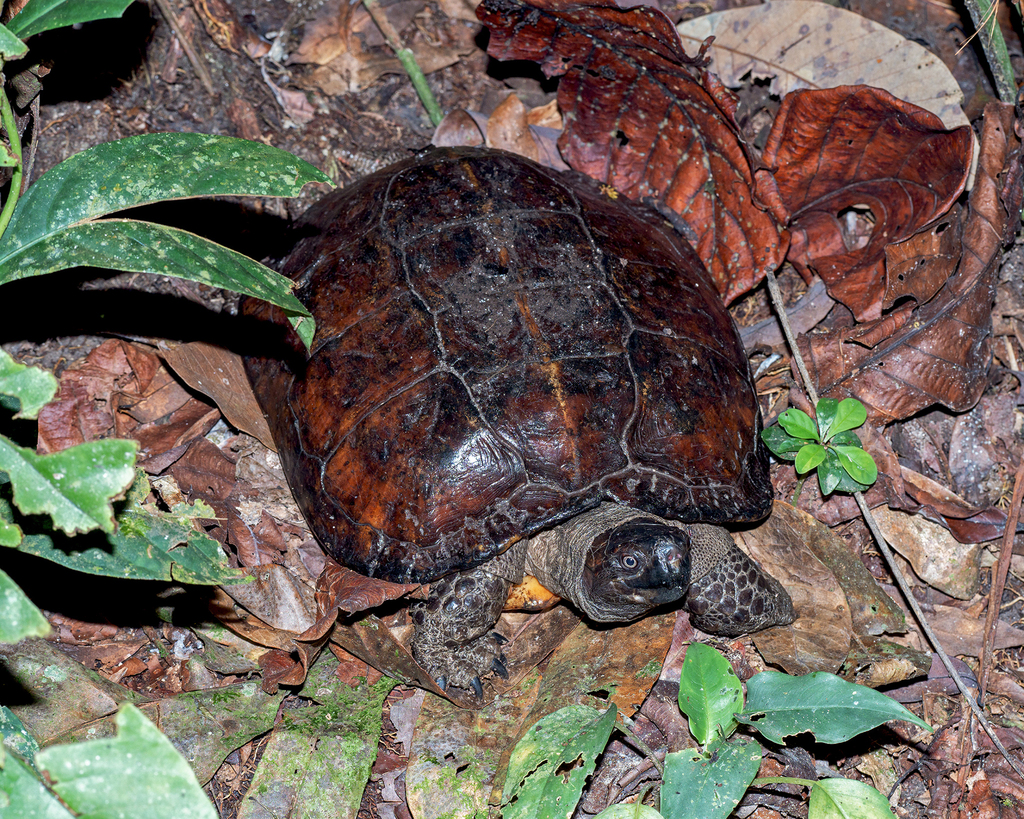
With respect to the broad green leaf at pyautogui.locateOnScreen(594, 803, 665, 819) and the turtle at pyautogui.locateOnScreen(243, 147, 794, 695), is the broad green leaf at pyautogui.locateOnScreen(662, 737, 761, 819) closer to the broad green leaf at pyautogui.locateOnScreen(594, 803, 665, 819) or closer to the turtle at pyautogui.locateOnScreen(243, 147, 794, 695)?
the broad green leaf at pyautogui.locateOnScreen(594, 803, 665, 819)

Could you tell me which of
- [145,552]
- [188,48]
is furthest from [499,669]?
[188,48]

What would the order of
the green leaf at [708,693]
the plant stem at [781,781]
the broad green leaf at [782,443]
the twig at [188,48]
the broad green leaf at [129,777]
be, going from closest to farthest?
1. the broad green leaf at [129,777]
2. the plant stem at [781,781]
3. the green leaf at [708,693]
4. the broad green leaf at [782,443]
5. the twig at [188,48]

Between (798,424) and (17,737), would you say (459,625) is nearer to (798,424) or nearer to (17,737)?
(17,737)

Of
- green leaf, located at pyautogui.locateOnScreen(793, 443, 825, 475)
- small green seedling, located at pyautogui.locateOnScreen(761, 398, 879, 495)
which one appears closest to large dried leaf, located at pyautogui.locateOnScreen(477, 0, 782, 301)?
small green seedling, located at pyautogui.locateOnScreen(761, 398, 879, 495)

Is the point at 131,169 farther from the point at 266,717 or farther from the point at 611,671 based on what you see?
the point at 611,671

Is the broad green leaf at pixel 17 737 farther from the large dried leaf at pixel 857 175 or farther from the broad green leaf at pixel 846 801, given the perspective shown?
the large dried leaf at pixel 857 175

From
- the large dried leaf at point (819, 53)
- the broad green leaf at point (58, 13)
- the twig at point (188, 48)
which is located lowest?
the large dried leaf at point (819, 53)

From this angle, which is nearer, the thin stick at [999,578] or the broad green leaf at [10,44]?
the broad green leaf at [10,44]

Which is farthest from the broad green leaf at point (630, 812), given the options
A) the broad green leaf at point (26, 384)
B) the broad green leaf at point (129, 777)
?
the broad green leaf at point (26, 384)
